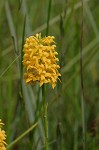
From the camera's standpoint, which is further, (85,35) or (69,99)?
(85,35)

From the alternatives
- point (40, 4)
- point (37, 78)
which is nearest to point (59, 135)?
point (37, 78)

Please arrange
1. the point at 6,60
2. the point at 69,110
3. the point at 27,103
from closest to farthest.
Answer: the point at 27,103, the point at 69,110, the point at 6,60

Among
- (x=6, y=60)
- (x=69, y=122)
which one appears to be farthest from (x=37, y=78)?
(x=6, y=60)

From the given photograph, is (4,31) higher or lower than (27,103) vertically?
higher

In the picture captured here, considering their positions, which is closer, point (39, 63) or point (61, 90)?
point (39, 63)

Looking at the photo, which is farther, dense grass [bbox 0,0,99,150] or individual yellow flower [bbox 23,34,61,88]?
dense grass [bbox 0,0,99,150]

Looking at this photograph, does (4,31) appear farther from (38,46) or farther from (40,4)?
(38,46)

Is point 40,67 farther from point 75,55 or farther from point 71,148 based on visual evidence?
point 75,55

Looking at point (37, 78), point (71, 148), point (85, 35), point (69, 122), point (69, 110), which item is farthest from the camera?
point (85, 35)

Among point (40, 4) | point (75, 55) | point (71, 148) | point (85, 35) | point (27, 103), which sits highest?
point (40, 4)

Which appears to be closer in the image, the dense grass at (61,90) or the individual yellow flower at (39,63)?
the individual yellow flower at (39,63)
